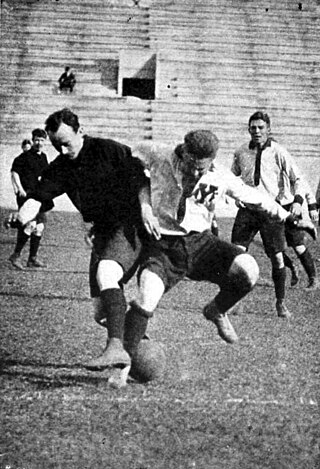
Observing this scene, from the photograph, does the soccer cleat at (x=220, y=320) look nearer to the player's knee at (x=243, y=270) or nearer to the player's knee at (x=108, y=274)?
the player's knee at (x=243, y=270)

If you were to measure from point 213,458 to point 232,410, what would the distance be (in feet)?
1.71

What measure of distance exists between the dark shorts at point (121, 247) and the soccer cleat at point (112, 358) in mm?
383

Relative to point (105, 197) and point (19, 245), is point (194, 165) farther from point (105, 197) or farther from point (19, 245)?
point (19, 245)

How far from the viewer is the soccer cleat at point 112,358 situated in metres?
2.82

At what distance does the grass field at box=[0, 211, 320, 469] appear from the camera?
234 cm

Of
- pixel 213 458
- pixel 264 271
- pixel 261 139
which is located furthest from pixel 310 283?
pixel 213 458

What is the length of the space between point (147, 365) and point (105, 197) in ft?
2.38

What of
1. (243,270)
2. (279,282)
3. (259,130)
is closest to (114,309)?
(243,270)

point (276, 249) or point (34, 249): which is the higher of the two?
point (276, 249)

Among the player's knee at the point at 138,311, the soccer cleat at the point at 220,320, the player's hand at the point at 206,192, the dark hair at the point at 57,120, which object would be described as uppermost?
the dark hair at the point at 57,120

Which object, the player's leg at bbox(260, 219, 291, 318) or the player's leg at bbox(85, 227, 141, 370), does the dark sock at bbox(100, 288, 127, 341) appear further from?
the player's leg at bbox(260, 219, 291, 318)

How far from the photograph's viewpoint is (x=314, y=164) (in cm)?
1029

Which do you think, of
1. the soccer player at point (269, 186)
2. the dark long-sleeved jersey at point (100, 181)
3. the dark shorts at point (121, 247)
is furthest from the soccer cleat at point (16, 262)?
the dark long-sleeved jersey at point (100, 181)

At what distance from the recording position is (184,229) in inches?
131
